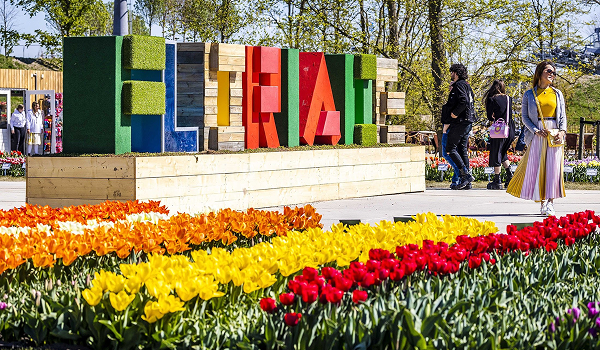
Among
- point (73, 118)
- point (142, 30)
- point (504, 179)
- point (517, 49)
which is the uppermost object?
point (142, 30)

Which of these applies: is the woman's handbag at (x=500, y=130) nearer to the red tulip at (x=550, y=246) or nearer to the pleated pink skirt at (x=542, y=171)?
the pleated pink skirt at (x=542, y=171)

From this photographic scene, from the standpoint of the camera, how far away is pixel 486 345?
3.17 meters

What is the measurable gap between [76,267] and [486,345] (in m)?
A: 2.81

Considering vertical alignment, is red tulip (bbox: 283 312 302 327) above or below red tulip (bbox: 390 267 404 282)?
below

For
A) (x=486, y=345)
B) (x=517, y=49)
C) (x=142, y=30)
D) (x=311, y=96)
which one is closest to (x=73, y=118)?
(x=311, y=96)

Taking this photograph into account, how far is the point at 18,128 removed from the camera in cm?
2567

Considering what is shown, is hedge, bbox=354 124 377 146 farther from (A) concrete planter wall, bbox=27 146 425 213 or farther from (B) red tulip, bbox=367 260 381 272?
(B) red tulip, bbox=367 260 381 272

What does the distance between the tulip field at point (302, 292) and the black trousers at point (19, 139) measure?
2074 cm

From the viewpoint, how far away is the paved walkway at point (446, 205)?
9.77 meters

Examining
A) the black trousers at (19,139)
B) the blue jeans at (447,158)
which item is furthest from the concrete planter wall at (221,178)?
the black trousers at (19,139)

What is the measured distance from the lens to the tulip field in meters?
3.35

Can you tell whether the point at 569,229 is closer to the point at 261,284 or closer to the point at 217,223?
the point at 217,223

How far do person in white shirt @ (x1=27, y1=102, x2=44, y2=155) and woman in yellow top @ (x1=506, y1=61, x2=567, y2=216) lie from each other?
58.1ft

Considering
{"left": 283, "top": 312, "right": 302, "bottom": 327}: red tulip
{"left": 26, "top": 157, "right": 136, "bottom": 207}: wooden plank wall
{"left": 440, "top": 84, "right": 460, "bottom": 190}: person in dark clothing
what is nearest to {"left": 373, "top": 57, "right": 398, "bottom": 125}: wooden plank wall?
{"left": 440, "top": 84, "right": 460, "bottom": 190}: person in dark clothing
